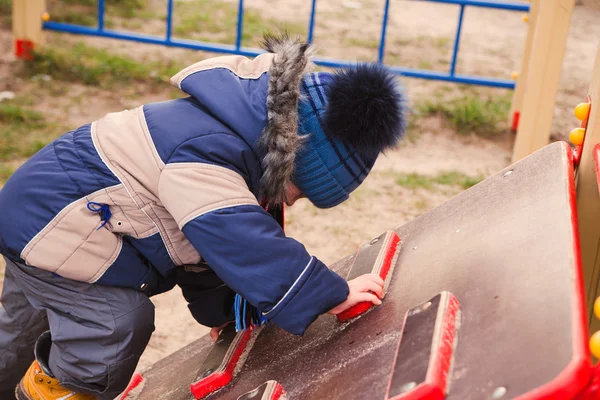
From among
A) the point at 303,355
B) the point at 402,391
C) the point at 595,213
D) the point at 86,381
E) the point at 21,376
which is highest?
the point at 595,213

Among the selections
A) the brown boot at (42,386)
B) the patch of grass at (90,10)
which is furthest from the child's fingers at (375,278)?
the patch of grass at (90,10)

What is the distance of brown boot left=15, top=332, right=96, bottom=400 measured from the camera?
171 cm

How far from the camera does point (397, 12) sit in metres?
6.34

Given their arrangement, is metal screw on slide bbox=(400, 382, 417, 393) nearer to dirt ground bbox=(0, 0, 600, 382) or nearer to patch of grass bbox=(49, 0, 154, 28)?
dirt ground bbox=(0, 0, 600, 382)

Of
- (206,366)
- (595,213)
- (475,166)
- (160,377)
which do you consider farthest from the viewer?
(475,166)

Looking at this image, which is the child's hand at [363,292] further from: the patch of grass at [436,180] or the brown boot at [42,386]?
the patch of grass at [436,180]

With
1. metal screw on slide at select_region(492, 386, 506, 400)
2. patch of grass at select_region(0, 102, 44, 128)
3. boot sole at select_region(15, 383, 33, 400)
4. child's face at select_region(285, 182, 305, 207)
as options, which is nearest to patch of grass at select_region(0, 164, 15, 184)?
patch of grass at select_region(0, 102, 44, 128)

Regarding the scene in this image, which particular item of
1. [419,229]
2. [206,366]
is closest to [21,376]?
[206,366]

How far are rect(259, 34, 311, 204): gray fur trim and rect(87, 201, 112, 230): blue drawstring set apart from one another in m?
0.31

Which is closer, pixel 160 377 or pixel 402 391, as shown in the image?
pixel 402 391

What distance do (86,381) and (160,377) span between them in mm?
250

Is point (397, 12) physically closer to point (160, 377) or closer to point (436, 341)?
point (160, 377)

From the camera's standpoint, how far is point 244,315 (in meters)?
1.70

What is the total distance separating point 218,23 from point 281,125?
13.9ft
